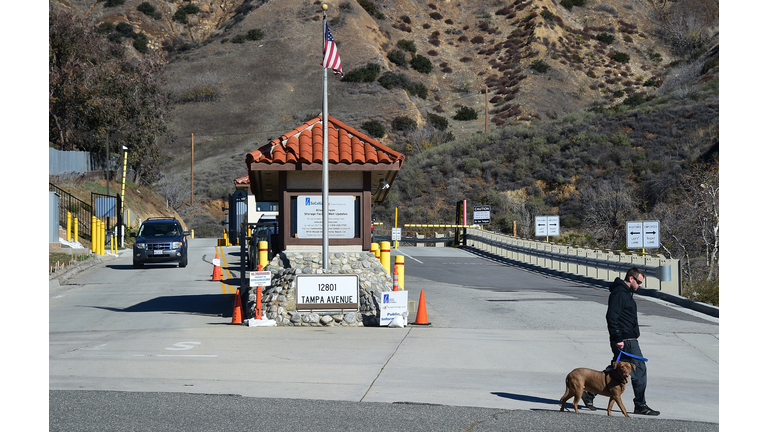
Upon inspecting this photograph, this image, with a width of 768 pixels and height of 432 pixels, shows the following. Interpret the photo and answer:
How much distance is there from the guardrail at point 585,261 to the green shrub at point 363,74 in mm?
54216

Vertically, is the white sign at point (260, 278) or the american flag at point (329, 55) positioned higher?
the american flag at point (329, 55)

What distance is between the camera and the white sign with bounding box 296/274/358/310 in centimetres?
1441

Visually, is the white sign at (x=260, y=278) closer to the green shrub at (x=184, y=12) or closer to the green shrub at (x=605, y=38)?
the green shrub at (x=605, y=38)

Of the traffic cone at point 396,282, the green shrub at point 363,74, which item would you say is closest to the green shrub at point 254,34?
the green shrub at point 363,74

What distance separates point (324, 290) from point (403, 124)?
6880cm

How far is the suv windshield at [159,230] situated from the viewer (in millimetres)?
26844

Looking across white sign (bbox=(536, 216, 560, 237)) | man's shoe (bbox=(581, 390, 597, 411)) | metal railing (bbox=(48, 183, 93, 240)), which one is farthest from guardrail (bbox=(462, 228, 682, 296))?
metal railing (bbox=(48, 183, 93, 240))

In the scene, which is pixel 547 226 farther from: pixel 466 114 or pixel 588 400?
pixel 466 114

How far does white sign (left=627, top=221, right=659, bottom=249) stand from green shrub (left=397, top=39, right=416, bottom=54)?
8116 cm

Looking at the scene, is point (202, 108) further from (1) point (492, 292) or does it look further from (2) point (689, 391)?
(2) point (689, 391)

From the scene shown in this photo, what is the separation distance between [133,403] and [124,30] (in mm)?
109430

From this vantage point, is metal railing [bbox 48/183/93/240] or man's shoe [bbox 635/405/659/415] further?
metal railing [bbox 48/183/93/240]

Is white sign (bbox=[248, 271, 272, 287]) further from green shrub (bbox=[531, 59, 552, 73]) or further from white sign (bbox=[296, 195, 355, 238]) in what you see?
green shrub (bbox=[531, 59, 552, 73])

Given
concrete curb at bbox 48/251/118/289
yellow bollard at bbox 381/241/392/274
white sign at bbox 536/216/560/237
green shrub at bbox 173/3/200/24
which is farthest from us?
green shrub at bbox 173/3/200/24
